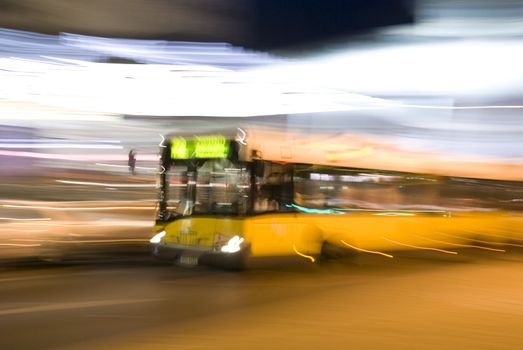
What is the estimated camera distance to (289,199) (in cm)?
1356

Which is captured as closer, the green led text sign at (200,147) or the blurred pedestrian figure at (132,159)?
the green led text sign at (200,147)

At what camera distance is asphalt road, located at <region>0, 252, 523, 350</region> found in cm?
700

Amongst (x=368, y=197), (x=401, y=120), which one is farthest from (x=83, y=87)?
(x=401, y=120)

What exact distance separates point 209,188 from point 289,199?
1.64 m

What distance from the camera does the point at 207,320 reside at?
813 cm

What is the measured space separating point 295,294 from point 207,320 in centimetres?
264

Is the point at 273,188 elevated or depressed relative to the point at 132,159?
depressed

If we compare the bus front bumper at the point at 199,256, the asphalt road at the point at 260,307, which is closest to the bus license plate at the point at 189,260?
the bus front bumper at the point at 199,256

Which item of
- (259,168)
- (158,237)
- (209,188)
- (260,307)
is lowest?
(260,307)

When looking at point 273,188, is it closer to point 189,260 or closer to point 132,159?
point 189,260

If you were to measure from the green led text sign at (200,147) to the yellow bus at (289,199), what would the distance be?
0.02 m

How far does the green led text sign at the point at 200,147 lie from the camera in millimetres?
12875

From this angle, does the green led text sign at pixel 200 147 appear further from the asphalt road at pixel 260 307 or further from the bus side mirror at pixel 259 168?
the asphalt road at pixel 260 307

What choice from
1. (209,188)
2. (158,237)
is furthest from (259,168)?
(158,237)
